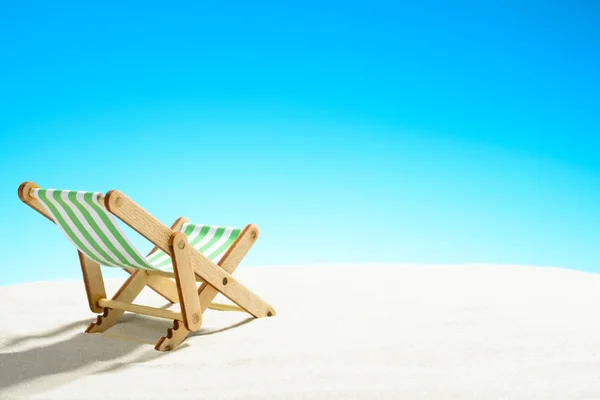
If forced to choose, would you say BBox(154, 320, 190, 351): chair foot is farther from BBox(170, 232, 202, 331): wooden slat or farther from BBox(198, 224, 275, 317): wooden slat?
BBox(198, 224, 275, 317): wooden slat

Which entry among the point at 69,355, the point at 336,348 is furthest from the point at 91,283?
the point at 336,348

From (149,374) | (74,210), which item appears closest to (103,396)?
(149,374)

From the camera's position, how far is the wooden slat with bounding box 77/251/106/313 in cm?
387

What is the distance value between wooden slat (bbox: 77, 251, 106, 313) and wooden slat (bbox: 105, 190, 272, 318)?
82 cm

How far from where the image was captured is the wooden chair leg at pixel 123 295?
382 centimetres

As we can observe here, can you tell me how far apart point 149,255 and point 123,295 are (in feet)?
1.25

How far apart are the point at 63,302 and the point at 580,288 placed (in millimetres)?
4294

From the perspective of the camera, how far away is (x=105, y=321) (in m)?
3.83

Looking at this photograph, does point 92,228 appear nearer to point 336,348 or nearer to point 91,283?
point 91,283

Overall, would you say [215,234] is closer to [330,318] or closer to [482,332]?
[330,318]

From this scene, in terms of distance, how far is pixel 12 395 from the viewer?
2645 millimetres

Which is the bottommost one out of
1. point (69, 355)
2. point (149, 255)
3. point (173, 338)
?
point (69, 355)

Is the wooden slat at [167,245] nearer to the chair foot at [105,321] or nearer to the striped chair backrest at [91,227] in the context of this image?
the striped chair backrest at [91,227]

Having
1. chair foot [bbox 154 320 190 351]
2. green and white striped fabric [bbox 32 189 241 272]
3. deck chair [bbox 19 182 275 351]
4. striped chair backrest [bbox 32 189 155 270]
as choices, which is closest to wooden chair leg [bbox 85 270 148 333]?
deck chair [bbox 19 182 275 351]
